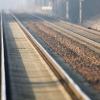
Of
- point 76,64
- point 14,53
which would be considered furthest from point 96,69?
point 14,53

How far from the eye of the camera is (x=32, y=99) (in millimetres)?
10117

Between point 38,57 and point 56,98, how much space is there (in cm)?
723

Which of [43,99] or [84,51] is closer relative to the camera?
[43,99]

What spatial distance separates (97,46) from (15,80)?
356 inches

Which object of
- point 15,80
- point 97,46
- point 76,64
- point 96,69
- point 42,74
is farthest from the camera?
point 97,46

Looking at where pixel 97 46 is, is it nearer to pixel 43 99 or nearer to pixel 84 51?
pixel 84 51

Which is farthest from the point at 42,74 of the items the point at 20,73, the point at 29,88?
the point at 29,88

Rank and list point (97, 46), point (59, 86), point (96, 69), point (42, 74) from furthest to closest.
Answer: point (97, 46)
point (96, 69)
point (42, 74)
point (59, 86)

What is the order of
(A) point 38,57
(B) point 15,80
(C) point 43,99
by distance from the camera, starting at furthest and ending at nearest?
(A) point 38,57
(B) point 15,80
(C) point 43,99

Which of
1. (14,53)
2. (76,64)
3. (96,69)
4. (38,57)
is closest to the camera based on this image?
(96,69)

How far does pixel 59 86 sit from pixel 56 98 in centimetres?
123

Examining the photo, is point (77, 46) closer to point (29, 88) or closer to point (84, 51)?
point (84, 51)

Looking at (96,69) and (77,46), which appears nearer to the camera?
(96,69)

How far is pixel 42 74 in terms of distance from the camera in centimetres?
1335
